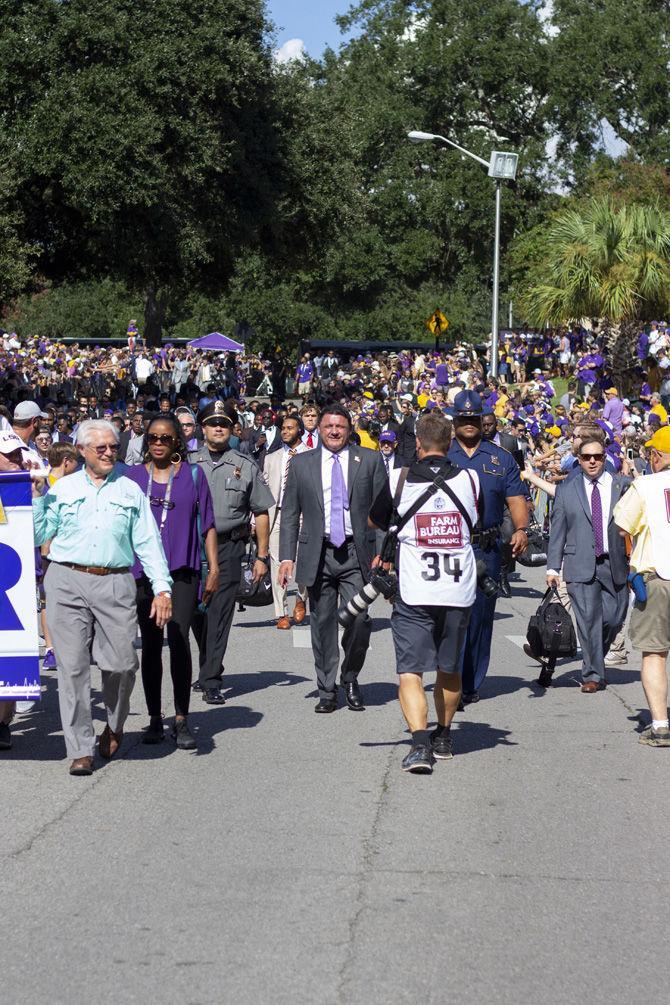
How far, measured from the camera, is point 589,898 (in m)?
5.89

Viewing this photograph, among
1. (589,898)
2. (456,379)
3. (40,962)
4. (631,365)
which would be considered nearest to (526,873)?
(589,898)

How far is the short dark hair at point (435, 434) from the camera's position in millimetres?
8070

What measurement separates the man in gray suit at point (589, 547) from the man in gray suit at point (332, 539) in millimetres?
1626

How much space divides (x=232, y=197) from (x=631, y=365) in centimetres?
1026

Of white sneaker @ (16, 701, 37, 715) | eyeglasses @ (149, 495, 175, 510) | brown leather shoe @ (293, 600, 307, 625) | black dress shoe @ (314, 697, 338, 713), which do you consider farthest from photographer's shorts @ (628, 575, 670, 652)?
white sneaker @ (16, 701, 37, 715)

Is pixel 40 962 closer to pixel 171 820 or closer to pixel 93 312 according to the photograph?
pixel 171 820

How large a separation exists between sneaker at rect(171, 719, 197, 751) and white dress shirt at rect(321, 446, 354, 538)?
1779mm

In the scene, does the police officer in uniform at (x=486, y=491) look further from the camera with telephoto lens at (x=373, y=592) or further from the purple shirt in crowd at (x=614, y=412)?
the purple shirt in crowd at (x=614, y=412)

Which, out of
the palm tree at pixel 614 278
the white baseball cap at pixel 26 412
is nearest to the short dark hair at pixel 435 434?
the white baseball cap at pixel 26 412

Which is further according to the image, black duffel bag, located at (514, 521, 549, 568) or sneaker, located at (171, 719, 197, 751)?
black duffel bag, located at (514, 521, 549, 568)

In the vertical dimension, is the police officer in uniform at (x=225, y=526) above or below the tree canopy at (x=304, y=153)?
below

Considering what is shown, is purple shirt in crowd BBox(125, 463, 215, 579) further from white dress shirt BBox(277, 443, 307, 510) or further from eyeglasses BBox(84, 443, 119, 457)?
white dress shirt BBox(277, 443, 307, 510)

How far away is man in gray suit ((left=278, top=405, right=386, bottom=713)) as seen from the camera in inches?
391

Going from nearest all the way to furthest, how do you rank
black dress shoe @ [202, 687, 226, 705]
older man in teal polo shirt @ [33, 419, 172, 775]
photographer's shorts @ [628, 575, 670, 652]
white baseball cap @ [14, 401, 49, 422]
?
older man in teal polo shirt @ [33, 419, 172, 775] → photographer's shorts @ [628, 575, 670, 652] → black dress shoe @ [202, 687, 226, 705] → white baseball cap @ [14, 401, 49, 422]
